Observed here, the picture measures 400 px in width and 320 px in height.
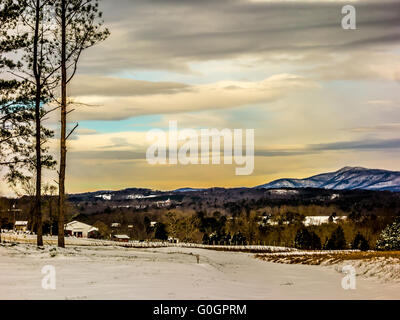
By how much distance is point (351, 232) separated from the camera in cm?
11462

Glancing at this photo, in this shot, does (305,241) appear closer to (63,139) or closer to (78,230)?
(78,230)

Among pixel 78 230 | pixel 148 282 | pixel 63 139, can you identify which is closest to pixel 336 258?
pixel 63 139

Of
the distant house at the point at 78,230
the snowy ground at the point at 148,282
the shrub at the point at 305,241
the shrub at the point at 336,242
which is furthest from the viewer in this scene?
the distant house at the point at 78,230

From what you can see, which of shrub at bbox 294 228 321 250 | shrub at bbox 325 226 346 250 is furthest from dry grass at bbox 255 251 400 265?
shrub at bbox 294 228 321 250

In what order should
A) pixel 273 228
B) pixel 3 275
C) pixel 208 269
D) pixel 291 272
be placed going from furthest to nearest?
1. pixel 273 228
2. pixel 291 272
3. pixel 208 269
4. pixel 3 275

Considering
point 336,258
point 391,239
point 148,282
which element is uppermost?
point 148,282

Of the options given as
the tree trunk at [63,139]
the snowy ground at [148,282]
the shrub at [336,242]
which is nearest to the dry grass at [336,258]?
the snowy ground at [148,282]

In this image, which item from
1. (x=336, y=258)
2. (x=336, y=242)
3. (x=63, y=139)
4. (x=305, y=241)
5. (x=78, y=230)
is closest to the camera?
(x=63, y=139)

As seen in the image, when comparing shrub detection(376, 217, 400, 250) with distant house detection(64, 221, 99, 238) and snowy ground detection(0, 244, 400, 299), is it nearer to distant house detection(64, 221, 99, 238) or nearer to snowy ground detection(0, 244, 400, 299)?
snowy ground detection(0, 244, 400, 299)

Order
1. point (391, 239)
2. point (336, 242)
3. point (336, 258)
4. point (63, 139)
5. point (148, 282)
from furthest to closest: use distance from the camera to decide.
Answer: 1. point (336, 242)
2. point (391, 239)
3. point (336, 258)
4. point (63, 139)
5. point (148, 282)

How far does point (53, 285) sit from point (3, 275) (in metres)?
2.25

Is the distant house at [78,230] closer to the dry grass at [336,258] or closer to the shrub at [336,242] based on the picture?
the shrub at [336,242]
